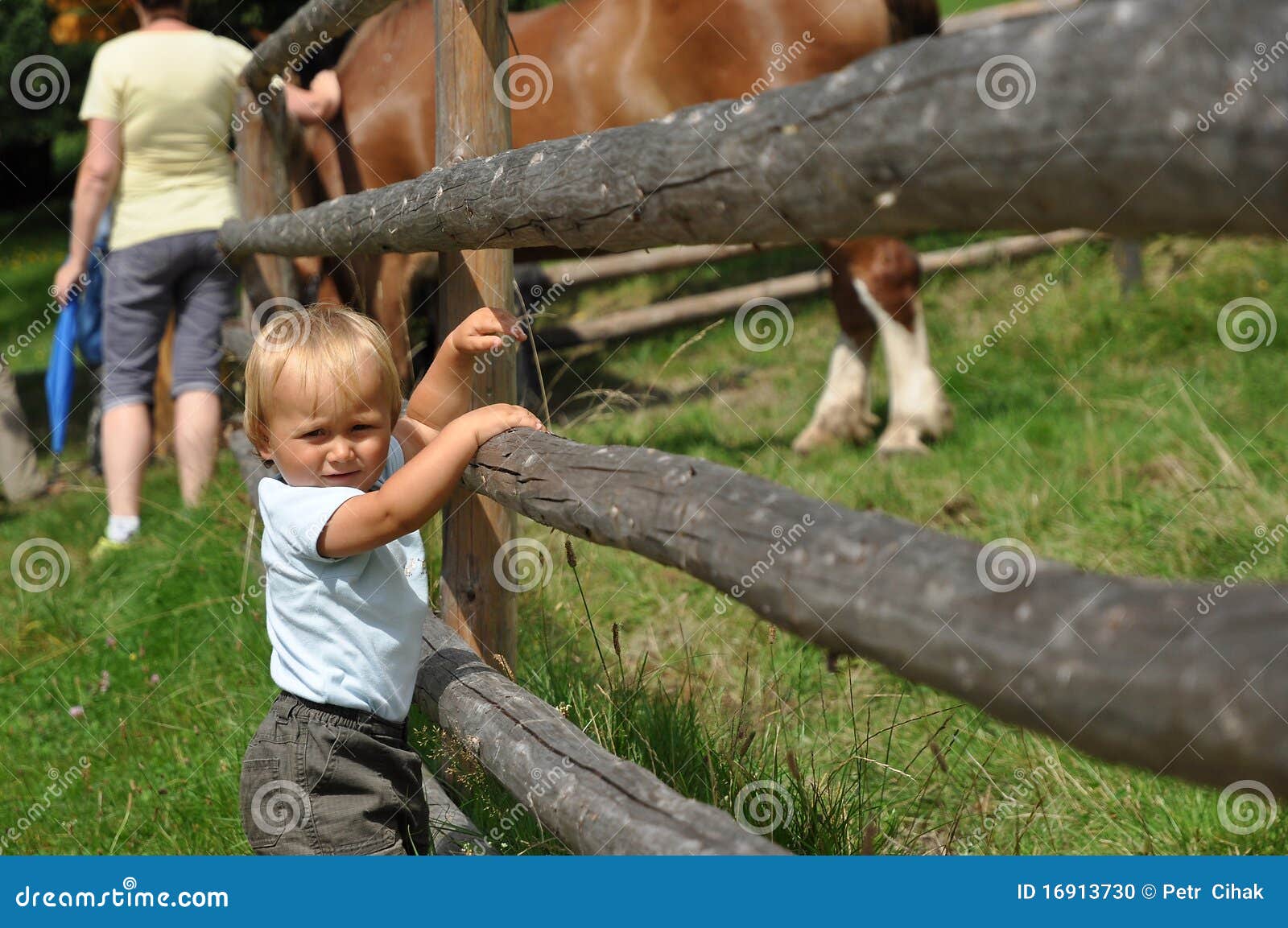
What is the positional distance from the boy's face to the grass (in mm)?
484

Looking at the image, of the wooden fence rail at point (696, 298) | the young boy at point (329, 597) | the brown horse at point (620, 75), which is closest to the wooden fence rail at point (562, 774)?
the young boy at point (329, 597)

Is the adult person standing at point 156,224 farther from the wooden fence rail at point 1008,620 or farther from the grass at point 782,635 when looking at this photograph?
the wooden fence rail at point 1008,620

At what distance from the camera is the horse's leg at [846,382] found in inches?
189

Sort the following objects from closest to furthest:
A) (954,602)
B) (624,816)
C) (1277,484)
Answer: (954,602)
(624,816)
(1277,484)

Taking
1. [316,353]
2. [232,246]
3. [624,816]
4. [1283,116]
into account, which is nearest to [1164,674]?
[1283,116]

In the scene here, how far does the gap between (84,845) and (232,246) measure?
6.48ft

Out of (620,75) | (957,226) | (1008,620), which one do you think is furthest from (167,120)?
(1008,620)

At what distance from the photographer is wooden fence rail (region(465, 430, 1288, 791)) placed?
2.44ft

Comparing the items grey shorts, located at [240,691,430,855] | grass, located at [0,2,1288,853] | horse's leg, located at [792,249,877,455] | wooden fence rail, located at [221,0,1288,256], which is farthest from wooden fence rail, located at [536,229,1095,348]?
wooden fence rail, located at [221,0,1288,256]

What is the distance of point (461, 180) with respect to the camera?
179 centimetres

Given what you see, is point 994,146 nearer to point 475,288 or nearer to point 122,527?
point 475,288

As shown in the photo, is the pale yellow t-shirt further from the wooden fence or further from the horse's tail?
the wooden fence

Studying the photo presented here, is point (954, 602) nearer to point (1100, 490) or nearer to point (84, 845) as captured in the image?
point (84, 845)

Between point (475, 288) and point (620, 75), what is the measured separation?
9.08 feet
